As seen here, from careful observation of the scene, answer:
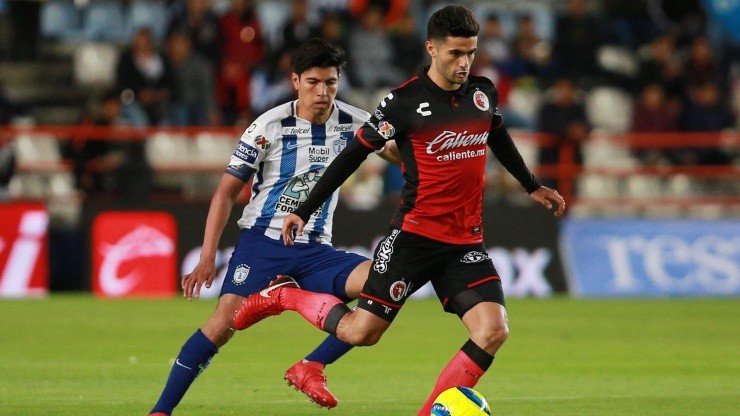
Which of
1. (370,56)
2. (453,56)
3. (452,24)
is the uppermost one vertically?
(452,24)

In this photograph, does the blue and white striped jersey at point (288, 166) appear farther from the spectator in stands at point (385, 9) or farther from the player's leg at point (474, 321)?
the spectator in stands at point (385, 9)

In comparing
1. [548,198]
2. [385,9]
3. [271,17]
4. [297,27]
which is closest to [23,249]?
[297,27]

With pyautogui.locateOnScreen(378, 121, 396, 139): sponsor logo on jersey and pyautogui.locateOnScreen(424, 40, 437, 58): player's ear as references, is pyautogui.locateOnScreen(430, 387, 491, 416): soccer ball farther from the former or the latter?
pyautogui.locateOnScreen(424, 40, 437, 58): player's ear

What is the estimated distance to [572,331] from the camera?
44.8 ft

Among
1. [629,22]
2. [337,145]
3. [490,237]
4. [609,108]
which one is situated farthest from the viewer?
[629,22]

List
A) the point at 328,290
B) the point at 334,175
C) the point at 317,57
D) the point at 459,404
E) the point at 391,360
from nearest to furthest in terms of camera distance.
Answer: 1. the point at 459,404
2. the point at 334,175
3. the point at 317,57
4. the point at 328,290
5. the point at 391,360

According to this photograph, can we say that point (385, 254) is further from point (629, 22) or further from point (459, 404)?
point (629, 22)

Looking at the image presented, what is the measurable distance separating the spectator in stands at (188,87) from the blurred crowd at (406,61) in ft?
0.06

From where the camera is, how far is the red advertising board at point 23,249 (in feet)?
54.6

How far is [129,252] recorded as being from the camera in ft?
54.9

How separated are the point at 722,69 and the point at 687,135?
303cm

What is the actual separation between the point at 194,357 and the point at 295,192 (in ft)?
3.62

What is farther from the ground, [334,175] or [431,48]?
[431,48]

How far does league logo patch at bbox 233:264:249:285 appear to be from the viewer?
7.76 meters
